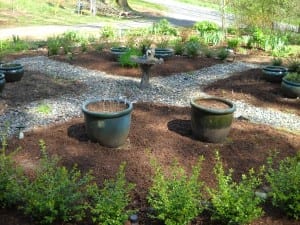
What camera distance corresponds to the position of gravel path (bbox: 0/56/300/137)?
251 inches

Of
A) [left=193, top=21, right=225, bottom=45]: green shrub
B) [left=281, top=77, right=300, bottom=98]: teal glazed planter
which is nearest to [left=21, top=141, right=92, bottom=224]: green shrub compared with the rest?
[left=281, top=77, right=300, bottom=98]: teal glazed planter

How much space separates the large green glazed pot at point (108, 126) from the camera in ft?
16.1

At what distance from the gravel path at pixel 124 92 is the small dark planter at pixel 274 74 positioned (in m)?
0.95

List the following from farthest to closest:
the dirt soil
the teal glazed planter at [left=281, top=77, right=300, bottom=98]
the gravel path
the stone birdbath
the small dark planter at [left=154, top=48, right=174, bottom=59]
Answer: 1. the small dark planter at [left=154, top=48, right=174, bottom=59]
2. the stone birdbath
3. the teal glazed planter at [left=281, top=77, right=300, bottom=98]
4. the gravel path
5. the dirt soil

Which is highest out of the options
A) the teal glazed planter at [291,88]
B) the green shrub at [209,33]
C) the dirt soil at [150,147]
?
the green shrub at [209,33]

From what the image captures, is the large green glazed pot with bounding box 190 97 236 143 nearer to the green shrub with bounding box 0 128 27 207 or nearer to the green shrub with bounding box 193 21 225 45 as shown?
the green shrub with bounding box 0 128 27 207

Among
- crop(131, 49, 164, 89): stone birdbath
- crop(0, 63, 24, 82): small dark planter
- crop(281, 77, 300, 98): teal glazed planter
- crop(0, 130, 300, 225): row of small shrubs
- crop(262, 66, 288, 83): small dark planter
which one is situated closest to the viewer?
crop(0, 130, 300, 225): row of small shrubs

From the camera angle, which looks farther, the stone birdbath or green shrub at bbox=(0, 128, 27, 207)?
the stone birdbath

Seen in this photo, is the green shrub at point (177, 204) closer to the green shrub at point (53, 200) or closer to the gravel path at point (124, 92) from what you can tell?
the green shrub at point (53, 200)

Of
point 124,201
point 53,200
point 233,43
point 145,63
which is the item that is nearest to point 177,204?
point 124,201

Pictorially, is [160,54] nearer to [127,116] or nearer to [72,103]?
[72,103]

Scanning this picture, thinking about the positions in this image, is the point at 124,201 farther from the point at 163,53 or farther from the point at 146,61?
the point at 163,53

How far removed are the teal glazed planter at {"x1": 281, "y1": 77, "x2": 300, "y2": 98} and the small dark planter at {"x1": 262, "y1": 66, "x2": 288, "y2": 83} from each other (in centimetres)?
89

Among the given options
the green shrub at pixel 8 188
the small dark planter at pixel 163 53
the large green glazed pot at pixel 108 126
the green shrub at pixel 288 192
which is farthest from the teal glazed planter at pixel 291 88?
the green shrub at pixel 8 188
